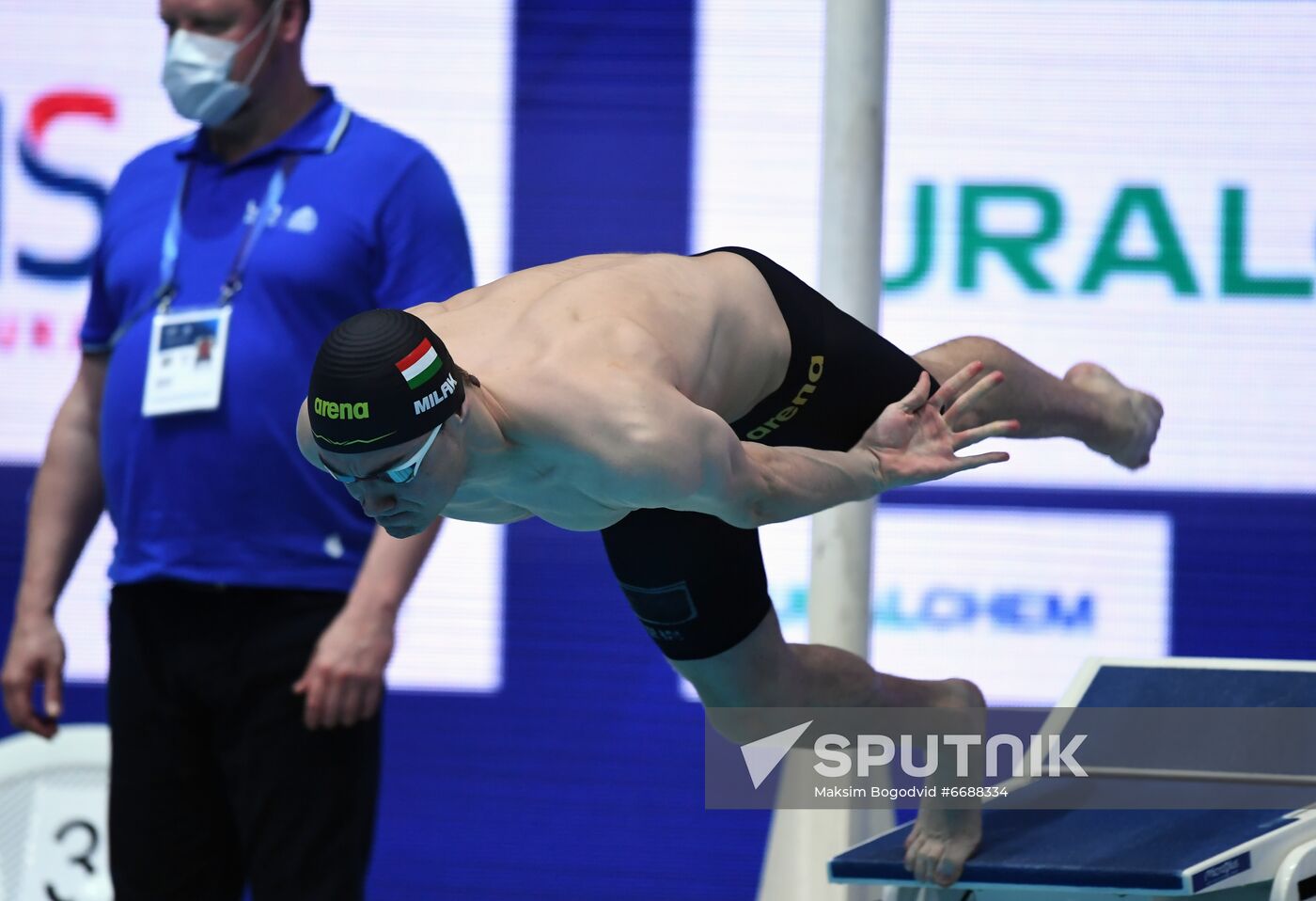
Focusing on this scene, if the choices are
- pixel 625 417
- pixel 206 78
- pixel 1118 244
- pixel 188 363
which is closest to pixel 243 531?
pixel 188 363

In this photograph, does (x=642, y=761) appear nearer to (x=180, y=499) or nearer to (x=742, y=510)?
(x=180, y=499)

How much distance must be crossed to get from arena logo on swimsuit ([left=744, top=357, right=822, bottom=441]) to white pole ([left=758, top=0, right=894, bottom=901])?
0.81 metres

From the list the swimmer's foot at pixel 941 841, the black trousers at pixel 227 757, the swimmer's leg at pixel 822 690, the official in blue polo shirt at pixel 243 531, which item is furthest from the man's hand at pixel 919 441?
the black trousers at pixel 227 757

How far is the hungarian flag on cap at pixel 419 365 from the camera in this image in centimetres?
205

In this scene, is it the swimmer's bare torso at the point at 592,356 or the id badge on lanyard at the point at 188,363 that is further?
the id badge on lanyard at the point at 188,363

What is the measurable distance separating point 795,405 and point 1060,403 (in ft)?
2.33

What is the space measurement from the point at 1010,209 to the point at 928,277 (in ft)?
0.93

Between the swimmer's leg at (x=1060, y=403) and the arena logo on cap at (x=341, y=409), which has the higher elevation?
the swimmer's leg at (x=1060, y=403)

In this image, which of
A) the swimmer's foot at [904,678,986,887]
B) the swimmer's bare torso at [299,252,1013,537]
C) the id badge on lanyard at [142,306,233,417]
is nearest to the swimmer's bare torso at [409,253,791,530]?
the swimmer's bare torso at [299,252,1013,537]

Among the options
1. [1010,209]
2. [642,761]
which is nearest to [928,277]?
[1010,209]

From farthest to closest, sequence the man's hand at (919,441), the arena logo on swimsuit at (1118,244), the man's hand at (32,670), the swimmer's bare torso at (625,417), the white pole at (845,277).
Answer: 1. the arena logo on swimsuit at (1118,244)
2. the white pole at (845,277)
3. the man's hand at (32,670)
4. the man's hand at (919,441)
5. the swimmer's bare torso at (625,417)

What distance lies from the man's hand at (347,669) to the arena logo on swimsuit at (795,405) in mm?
737

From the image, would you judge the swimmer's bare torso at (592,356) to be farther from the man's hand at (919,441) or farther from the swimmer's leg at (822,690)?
the swimmer's leg at (822,690)

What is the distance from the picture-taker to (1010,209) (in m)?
4.44
